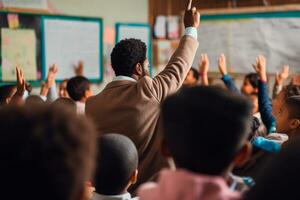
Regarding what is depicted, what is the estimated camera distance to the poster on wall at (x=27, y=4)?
170 inches

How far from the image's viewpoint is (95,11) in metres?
5.07

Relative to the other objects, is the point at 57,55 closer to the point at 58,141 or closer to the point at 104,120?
the point at 104,120

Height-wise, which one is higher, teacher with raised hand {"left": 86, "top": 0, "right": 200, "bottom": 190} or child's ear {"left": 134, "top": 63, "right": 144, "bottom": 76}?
child's ear {"left": 134, "top": 63, "right": 144, "bottom": 76}

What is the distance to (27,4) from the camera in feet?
14.6

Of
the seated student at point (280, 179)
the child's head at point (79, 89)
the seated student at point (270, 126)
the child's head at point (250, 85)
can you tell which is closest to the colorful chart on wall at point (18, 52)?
the child's head at point (79, 89)

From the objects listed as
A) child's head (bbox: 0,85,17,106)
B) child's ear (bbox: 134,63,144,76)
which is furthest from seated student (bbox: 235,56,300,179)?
child's head (bbox: 0,85,17,106)

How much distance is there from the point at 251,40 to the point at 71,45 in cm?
198

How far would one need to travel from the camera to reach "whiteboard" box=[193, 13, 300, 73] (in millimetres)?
5172

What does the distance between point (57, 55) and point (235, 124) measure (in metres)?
3.91

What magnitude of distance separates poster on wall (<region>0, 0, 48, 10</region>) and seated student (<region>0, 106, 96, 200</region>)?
3711mm

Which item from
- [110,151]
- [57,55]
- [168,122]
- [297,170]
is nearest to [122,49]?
[110,151]

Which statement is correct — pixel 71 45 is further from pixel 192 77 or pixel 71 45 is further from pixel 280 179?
pixel 280 179

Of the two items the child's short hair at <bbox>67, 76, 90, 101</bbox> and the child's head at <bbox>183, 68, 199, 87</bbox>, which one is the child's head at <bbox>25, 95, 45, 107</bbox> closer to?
the child's short hair at <bbox>67, 76, 90, 101</bbox>

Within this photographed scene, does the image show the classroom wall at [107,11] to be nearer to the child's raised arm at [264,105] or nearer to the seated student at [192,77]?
the seated student at [192,77]
